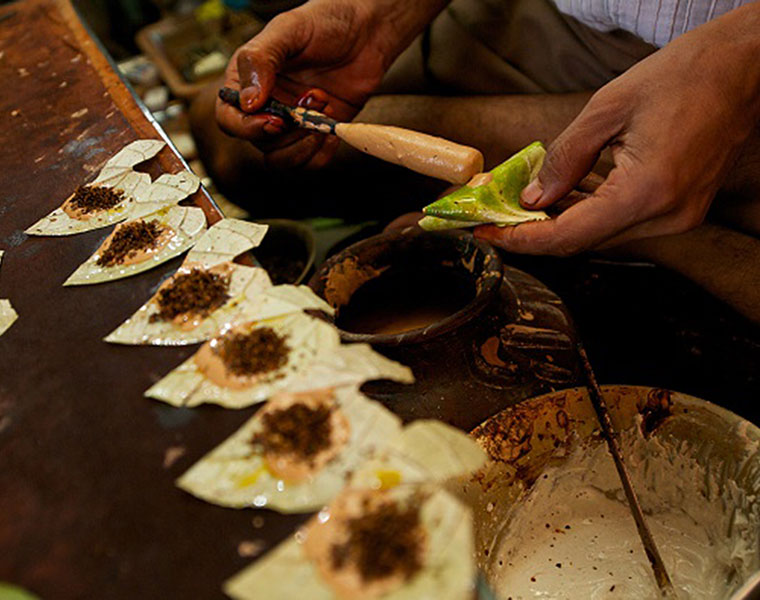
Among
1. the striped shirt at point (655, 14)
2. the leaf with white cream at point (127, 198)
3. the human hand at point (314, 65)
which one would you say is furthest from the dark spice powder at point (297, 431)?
A: the striped shirt at point (655, 14)

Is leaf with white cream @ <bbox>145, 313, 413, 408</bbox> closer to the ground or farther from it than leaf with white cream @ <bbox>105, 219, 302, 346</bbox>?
closer to the ground

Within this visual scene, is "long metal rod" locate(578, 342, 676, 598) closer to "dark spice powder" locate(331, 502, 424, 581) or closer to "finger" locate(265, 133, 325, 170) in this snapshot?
"dark spice powder" locate(331, 502, 424, 581)

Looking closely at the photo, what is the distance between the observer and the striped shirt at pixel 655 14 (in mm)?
1685

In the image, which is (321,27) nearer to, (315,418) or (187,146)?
(315,418)

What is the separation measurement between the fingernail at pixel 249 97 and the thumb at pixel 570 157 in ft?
2.99

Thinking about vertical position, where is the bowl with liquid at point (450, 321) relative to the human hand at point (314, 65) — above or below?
below

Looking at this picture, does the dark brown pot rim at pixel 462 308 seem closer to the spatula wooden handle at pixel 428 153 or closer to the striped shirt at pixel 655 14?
the spatula wooden handle at pixel 428 153

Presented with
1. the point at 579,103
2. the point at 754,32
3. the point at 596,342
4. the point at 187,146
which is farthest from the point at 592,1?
the point at 187,146

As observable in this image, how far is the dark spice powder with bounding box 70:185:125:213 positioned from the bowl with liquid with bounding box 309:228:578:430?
50 cm

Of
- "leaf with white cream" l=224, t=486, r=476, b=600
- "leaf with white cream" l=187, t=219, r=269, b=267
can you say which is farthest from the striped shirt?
"leaf with white cream" l=224, t=486, r=476, b=600

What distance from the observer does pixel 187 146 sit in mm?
4199

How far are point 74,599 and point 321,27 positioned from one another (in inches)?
74.3

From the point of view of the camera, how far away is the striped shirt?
5.53 ft

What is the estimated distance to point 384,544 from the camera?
2.56 ft
